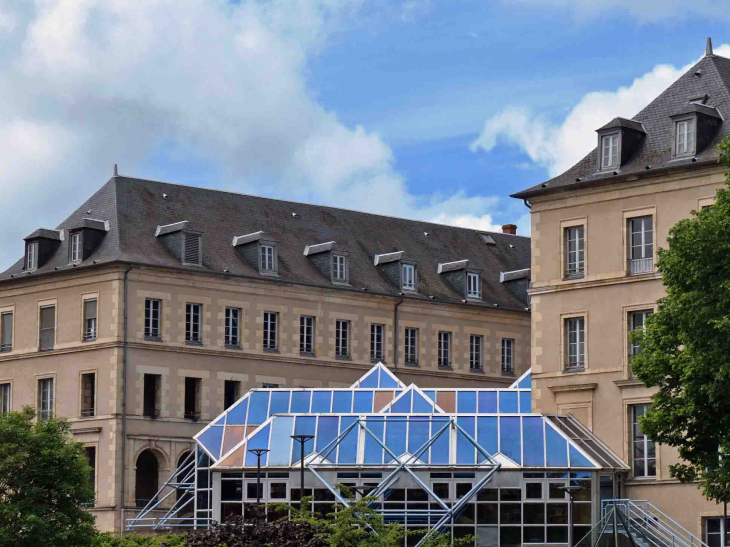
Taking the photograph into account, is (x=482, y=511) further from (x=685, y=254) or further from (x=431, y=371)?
(x=431, y=371)

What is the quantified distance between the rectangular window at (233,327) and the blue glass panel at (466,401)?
15784 millimetres

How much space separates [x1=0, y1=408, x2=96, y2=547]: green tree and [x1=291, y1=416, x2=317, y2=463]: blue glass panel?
5.95m

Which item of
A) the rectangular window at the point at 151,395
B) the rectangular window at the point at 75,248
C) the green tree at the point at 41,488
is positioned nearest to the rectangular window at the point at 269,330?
the rectangular window at the point at 151,395

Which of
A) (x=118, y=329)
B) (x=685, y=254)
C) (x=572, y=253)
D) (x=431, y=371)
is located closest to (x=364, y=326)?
(x=431, y=371)

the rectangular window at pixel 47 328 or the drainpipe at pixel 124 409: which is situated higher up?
the rectangular window at pixel 47 328

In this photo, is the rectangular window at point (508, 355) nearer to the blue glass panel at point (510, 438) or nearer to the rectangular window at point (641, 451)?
the rectangular window at point (641, 451)

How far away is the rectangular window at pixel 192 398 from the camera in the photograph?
68.7 m

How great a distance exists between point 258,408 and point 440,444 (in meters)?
9.60

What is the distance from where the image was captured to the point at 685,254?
1538 inches

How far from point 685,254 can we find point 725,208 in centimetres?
132

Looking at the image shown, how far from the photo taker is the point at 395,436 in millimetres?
50562

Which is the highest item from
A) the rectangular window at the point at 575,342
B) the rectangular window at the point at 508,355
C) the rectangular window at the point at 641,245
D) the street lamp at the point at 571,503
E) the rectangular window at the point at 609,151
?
the rectangular window at the point at 609,151

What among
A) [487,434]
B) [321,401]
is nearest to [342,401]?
[321,401]

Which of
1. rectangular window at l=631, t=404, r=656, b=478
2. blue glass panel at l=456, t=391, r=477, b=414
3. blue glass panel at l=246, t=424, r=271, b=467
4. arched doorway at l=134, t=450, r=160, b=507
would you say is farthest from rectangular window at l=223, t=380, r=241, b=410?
rectangular window at l=631, t=404, r=656, b=478
